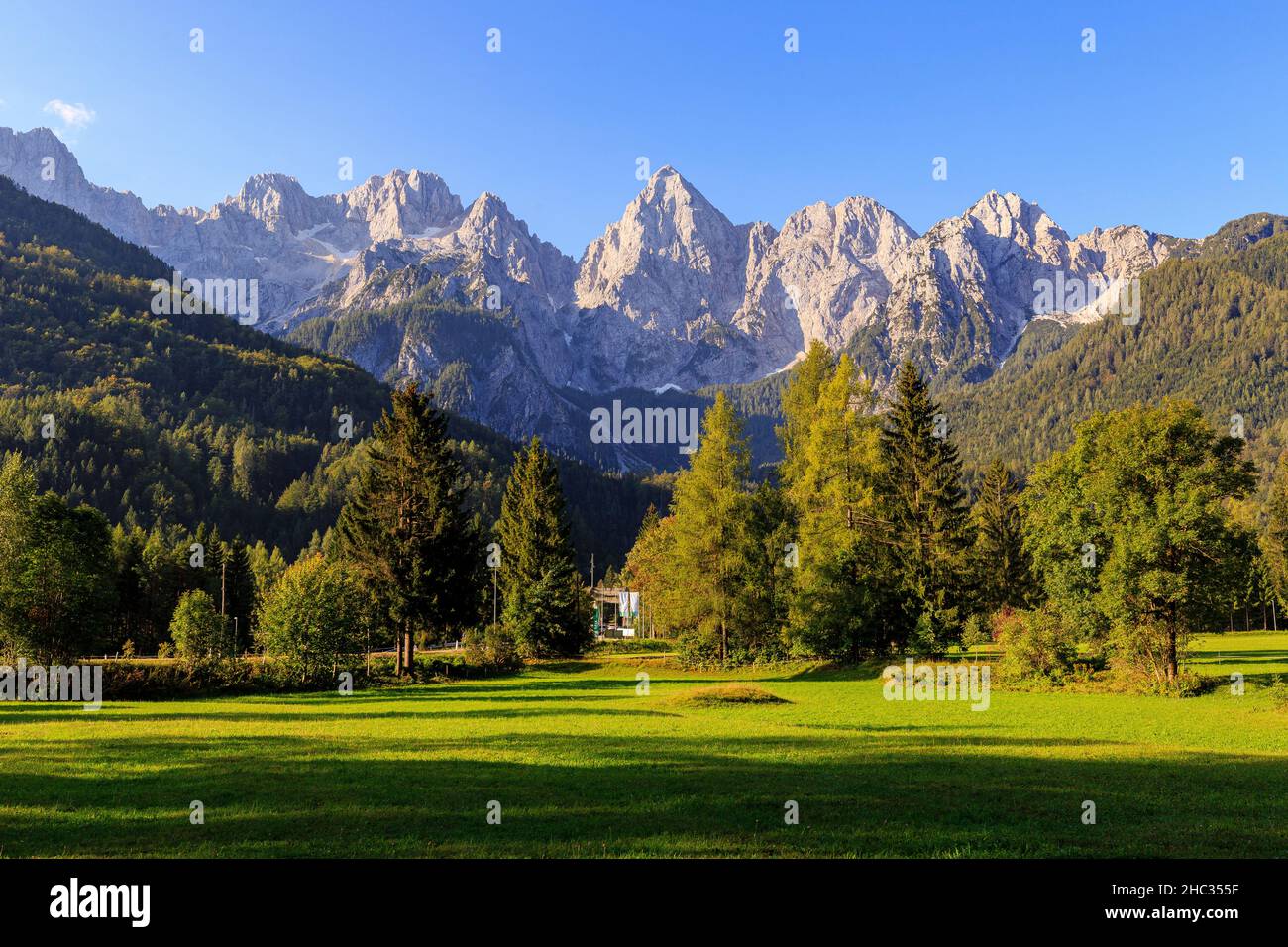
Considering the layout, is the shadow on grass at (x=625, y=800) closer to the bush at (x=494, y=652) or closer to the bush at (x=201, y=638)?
the bush at (x=201, y=638)

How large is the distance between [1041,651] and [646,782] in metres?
32.2

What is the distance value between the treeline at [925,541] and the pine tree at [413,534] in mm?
13708

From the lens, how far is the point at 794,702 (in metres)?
34.8

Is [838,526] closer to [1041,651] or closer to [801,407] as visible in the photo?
[801,407]

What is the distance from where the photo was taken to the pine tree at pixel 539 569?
63000mm

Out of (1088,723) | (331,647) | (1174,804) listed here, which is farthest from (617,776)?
(331,647)

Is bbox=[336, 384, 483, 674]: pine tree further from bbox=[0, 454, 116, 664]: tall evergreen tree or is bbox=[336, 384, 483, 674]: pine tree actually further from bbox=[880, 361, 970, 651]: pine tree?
bbox=[880, 361, 970, 651]: pine tree

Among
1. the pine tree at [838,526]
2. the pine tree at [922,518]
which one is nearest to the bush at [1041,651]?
the pine tree at [922,518]

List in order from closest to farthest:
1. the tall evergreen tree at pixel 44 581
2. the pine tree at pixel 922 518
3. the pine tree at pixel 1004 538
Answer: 1. the tall evergreen tree at pixel 44 581
2. the pine tree at pixel 922 518
3. the pine tree at pixel 1004 538

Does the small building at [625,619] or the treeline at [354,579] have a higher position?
the treeline at [354,579]

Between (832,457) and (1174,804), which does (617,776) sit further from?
(832,457)

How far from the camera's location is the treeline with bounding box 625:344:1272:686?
122ft

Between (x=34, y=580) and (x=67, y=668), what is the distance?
4669mm

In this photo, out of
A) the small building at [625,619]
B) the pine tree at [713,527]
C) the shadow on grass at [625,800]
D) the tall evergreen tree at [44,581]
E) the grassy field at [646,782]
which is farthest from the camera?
the small building at [625,619]
